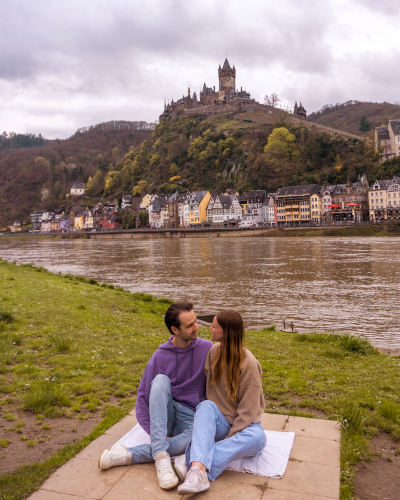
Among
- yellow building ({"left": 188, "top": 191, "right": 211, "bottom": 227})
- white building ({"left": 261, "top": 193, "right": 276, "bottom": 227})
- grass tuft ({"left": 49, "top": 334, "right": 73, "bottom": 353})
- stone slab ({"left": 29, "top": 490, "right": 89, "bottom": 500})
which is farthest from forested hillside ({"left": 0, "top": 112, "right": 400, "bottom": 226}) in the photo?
stone slab ({"left": 29, "top": 490, "right": 89, "bottom": 500})

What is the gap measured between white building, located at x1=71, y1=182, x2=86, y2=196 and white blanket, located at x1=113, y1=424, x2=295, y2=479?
172762 mm

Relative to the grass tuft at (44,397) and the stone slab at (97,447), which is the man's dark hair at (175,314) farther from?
the grass tuft at (44,397)

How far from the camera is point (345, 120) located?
493 ft

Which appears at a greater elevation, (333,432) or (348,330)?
(333,432)

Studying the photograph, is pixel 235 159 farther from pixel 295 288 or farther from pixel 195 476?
pixel 195 476

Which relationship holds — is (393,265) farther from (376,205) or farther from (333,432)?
(376,205)

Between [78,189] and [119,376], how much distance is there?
171304mm

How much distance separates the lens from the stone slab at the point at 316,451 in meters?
3.88

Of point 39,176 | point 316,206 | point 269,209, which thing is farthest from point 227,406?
point 39,176

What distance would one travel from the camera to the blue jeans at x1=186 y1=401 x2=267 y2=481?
11.9 ft

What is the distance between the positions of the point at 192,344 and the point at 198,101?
17773 cm

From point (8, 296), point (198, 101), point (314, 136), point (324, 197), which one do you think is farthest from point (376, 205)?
point (198, 101)

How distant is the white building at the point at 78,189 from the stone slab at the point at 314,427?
567 ft

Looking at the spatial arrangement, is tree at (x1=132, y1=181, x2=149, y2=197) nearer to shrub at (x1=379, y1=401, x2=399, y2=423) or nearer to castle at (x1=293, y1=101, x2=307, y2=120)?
castle at (x1=293, y1=101, x2=307, y2=120)
